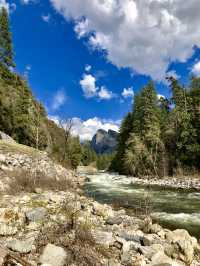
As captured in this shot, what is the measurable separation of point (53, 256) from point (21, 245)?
104 centimetres

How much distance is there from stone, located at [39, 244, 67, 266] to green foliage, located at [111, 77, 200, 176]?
33.5m

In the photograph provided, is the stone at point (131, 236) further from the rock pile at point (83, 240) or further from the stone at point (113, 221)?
the stone at point (113, 221)

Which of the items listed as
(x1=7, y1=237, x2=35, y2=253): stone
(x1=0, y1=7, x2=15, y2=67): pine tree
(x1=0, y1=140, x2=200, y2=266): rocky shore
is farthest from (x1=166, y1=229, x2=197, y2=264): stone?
(x1=0, y1=7, x2=15, y2=67): pine tree

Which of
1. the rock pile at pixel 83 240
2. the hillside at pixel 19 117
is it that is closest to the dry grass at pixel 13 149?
the hillside at pixel 19 117

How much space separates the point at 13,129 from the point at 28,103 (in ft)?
19.7

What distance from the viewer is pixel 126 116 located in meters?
68.7

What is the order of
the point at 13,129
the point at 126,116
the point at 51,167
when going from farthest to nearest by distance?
1. the point at 126,116
2. the point at 13,129
3. the point at 51,167

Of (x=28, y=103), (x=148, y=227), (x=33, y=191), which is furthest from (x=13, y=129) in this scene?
(x=148, y=227)

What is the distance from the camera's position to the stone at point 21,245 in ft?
25.0

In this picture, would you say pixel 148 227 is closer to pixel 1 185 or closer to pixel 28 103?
pixel 1 185

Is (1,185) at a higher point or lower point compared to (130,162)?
lower

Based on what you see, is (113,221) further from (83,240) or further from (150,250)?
(83,240)

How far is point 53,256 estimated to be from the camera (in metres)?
7.27

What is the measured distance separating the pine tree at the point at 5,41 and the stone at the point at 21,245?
5173cm
